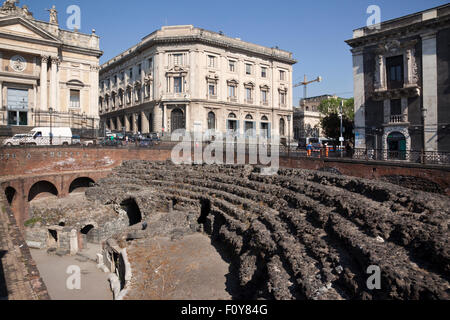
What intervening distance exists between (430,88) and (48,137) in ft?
103

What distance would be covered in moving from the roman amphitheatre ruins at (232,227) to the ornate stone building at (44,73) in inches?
464

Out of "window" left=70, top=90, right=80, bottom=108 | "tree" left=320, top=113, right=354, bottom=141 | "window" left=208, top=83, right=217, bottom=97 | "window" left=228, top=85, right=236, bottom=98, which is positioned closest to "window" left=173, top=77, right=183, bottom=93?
"window" left=208, top=83, right=217, bottom=97

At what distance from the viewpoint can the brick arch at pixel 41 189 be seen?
72.4ft

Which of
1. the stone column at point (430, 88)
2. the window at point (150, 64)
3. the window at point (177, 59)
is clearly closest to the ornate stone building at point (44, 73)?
the window at point (150, 64)

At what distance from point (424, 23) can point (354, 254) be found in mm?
23507

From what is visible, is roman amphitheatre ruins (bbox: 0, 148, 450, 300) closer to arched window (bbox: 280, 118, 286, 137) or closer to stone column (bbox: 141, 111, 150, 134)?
stone column (bbox: 141, 111, 150, 134)

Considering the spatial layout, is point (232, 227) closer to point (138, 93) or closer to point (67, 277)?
point (67, 277)

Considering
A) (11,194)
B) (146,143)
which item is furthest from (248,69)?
(11,194)

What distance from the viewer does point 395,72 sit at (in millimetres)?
25078

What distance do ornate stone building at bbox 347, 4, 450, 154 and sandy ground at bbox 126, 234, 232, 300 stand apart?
19.4 metres

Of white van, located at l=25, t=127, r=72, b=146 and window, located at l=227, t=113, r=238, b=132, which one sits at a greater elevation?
window, located at l=227, t=113, r=238, b=132

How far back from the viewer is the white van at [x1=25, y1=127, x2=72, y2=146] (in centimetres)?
2441
